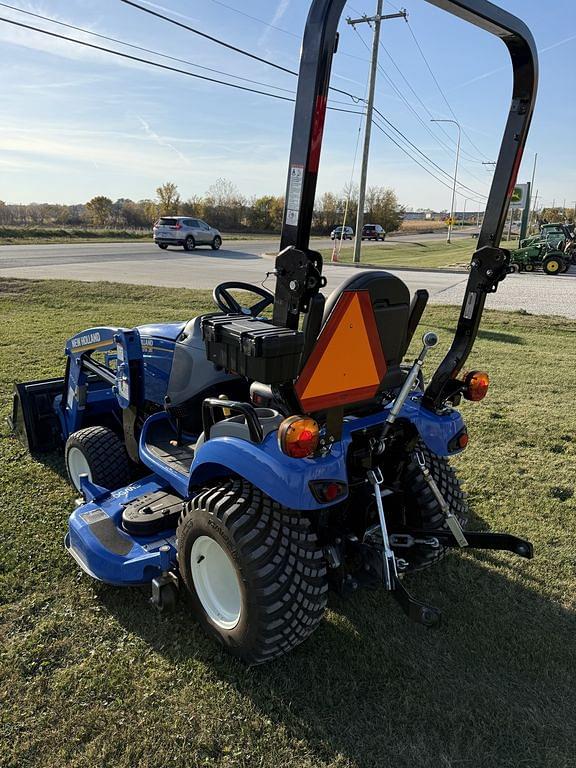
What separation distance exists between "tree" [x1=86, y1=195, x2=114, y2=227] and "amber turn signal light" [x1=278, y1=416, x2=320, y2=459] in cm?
5205

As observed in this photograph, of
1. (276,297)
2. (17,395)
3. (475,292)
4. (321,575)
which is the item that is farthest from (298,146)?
(17,395)

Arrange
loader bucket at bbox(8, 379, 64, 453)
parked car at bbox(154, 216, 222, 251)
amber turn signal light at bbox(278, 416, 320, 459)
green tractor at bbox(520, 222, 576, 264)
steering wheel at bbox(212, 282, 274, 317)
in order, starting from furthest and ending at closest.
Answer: parked car at bbox(154, 216, 222, 251) < green tractor at bbox(520, 222, 576, 264) < loader bucket at bbox(8, 379, 64, 453) < steering wheel at bbox(212, 282, 274, 317) < amber turn signal light at bbox(278, 416, 320, 459)

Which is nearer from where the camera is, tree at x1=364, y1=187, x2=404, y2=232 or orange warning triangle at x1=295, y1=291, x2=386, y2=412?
orange warning triangle at x1=295, y1=291, x2=386, y2=412

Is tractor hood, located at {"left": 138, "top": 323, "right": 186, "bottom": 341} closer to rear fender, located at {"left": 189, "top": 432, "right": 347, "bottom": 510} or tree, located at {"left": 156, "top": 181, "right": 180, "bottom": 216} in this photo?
rear fender, located at {"left": 189, "top": 432, "right": 347, "bottom": 510}

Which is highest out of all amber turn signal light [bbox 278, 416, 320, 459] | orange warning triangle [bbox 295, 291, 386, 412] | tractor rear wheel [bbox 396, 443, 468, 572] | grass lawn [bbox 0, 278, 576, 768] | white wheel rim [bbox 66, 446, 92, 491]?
orange warning triangle [bbox 295, 291, 386, 412]

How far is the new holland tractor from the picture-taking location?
6.22 feet

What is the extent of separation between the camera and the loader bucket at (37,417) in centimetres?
420

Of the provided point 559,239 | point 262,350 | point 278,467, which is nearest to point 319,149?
point 262,350

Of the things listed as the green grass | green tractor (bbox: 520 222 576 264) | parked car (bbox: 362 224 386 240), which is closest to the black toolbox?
green tractor (bbox: 520 222 576 264)

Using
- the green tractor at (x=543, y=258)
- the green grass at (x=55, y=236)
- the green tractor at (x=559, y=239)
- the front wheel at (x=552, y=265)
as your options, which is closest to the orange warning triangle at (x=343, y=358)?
the green tractor at (x=543, y=258)

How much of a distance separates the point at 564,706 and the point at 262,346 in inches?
71.8

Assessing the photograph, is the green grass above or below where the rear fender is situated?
below

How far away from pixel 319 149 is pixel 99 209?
175 feet

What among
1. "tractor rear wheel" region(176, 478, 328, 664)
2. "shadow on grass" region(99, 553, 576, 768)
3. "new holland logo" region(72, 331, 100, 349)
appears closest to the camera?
"shadow on grass" region(99, 553, 576, 768)
